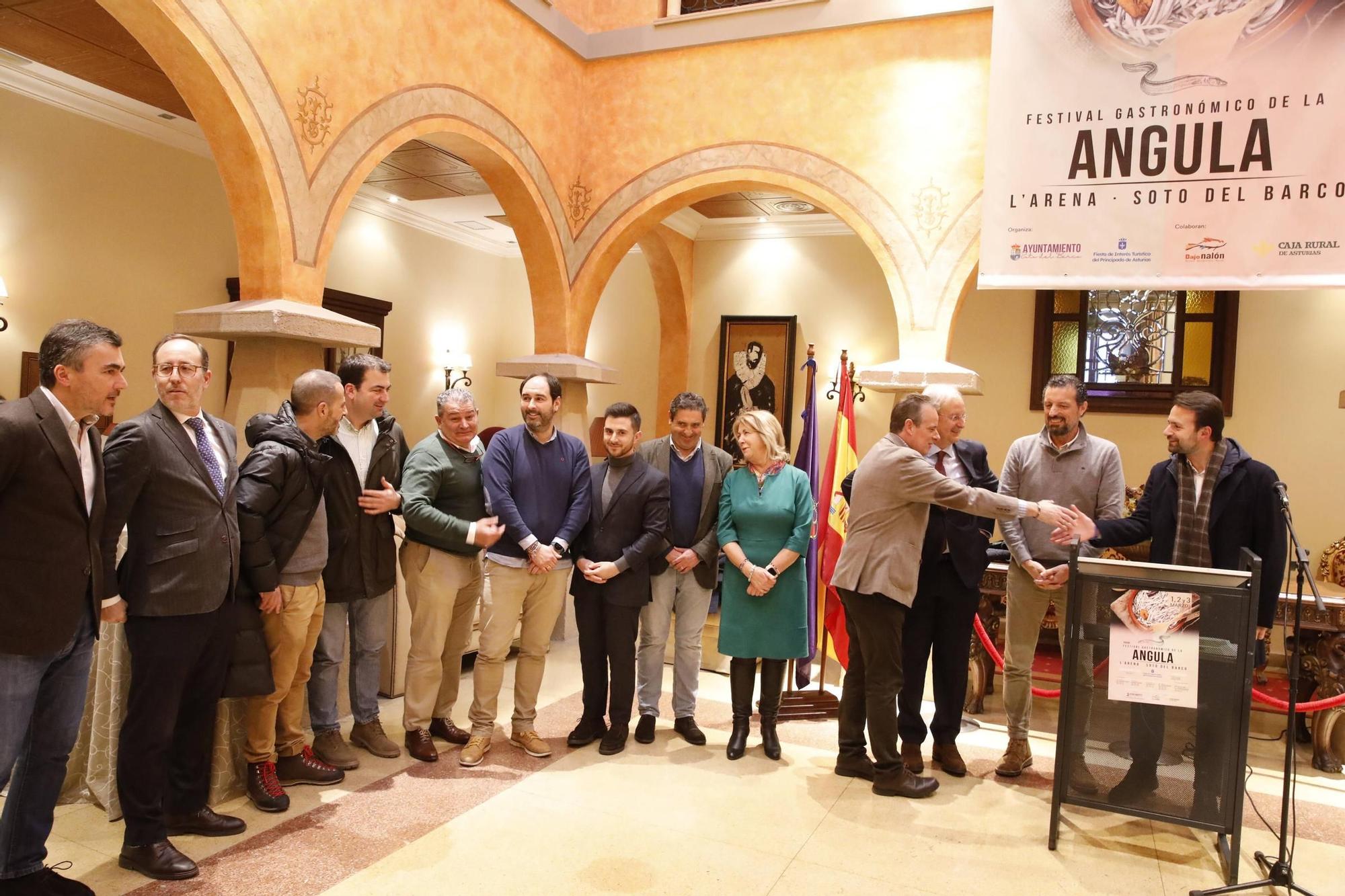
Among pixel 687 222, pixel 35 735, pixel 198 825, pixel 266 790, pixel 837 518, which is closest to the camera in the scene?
pixel 35 735

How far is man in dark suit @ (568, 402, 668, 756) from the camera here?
415 cm

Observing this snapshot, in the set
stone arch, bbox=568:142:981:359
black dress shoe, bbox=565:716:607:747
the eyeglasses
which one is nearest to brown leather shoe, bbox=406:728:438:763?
black dress shoe, bbox=565:716:607:747

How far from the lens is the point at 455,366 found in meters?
10.0

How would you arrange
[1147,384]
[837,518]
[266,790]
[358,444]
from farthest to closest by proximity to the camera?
[1147,384] < [837,518] < [358,444] < [266,790]

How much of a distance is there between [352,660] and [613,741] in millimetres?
1229

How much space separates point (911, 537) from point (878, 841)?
3.87ft

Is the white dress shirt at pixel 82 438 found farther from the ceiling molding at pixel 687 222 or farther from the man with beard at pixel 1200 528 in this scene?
the ceiling molding at pixel 687 222

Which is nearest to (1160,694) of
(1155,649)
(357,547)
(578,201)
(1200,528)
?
(1155,649)

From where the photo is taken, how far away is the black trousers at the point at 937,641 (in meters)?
4.02

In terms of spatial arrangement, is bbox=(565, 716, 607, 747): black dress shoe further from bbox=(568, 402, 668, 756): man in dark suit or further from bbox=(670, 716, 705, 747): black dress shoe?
bbox=(670, 716, 705, 747): black dress shoe

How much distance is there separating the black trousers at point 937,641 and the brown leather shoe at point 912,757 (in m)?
0.02

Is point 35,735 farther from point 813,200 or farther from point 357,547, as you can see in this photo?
point 813,200

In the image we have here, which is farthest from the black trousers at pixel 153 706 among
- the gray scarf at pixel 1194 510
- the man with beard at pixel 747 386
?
the man with beard at pixel 747 386

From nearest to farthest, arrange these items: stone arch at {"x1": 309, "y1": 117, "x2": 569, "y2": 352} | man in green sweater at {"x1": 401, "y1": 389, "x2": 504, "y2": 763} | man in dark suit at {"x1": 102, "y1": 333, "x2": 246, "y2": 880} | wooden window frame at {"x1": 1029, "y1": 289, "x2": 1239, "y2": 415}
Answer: man in dark suit at {"x1": 102, "y1": 333, "x2": 246, "y2": 880} < man in green sweater at {"x1": 401, "y1": 389, "x2": 504, "y2": 763} < stone arch at {"x1": 309, "y1": 117, "x2": 569, "y2": 352} < wooden window frame at {"x1": 1029, "y1": 289, "x2": 1239, "y2": 415}
